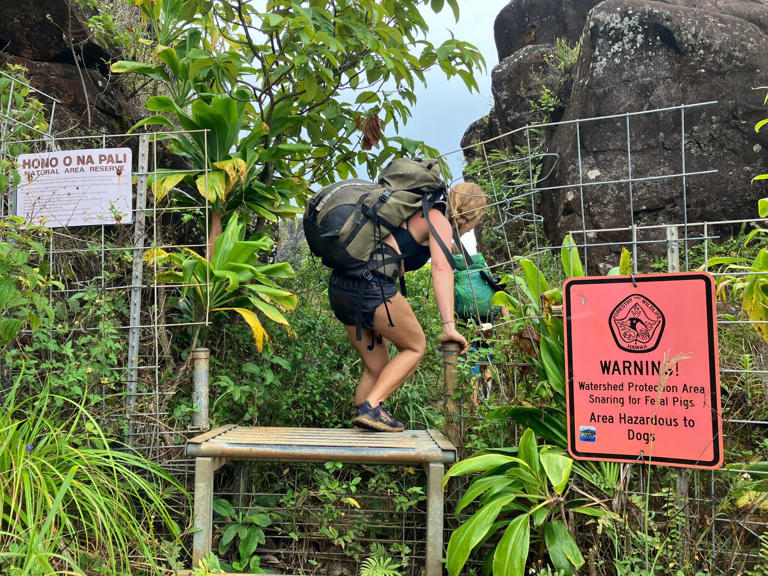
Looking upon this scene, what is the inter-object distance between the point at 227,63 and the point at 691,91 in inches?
259

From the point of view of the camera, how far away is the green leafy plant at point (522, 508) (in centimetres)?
211

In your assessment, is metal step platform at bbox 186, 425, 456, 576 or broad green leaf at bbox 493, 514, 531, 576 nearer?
broad green leaf at bbox 493, 514, 531, 576

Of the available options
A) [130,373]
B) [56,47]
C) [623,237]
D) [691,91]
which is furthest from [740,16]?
[130,373]

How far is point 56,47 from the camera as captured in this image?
4.64 m

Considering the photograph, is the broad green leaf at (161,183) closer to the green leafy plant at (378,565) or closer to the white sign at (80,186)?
the white sign at (80,186)

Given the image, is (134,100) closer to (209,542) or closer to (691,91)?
(209,542)

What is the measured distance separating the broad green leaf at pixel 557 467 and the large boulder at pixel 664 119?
5148 mm

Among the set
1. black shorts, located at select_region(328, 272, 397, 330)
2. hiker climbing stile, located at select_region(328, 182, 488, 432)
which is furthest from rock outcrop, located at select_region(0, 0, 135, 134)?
hiker climbing stile, located at select_region(328, 182, 488, 432)

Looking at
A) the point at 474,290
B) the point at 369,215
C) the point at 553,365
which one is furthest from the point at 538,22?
the point at 553,365

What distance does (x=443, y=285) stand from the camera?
9.98 ft

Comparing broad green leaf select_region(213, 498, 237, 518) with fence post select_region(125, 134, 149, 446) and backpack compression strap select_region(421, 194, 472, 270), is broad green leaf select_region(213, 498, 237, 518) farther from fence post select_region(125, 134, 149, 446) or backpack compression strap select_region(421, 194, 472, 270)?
backpack compression strap select_region(421, 194, 472, 270)

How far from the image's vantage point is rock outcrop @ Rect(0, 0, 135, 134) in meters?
4.46

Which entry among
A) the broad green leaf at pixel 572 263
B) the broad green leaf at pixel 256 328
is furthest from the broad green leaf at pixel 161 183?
the broad green leaf at pixel 572 263

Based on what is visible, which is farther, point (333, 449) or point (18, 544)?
point (333, 449)
